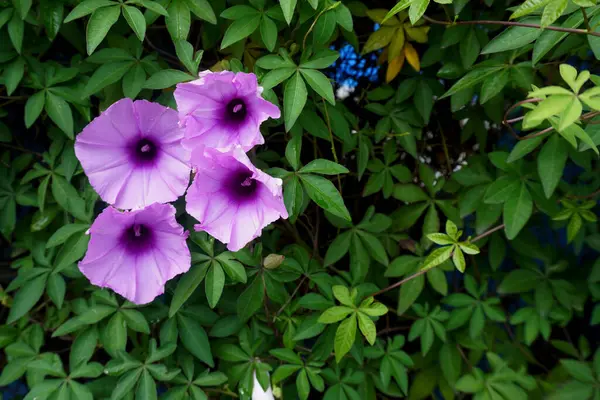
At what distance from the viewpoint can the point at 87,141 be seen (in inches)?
51.6

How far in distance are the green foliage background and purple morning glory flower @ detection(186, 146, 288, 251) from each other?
116 mm

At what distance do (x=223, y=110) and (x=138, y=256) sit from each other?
0.38 metres

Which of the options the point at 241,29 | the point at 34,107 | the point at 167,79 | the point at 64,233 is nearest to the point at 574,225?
the point at 241,29

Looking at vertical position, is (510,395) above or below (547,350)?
above

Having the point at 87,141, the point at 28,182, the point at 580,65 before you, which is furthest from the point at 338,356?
the point at 580,65

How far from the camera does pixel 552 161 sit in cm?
151

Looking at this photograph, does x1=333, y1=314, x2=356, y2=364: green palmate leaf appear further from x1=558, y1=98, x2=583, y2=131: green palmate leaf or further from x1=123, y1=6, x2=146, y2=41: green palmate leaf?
x1=123, y1=6, x2=146, y2=41: green palmate leaf

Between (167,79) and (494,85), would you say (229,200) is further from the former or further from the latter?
(494,85)

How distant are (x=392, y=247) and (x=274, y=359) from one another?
502mm

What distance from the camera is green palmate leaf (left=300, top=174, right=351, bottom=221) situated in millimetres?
1361

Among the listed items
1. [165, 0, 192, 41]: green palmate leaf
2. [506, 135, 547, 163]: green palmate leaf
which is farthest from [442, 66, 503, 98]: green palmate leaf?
[165, 0, 192, 41]: green palmate leaf

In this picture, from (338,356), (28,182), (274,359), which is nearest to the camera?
(338,356)

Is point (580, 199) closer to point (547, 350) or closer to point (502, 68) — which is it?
point (502, 68)

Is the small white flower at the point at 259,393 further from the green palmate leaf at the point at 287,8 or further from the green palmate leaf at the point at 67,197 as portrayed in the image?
the green palmate leaf at the point at 287,8
